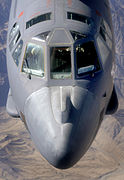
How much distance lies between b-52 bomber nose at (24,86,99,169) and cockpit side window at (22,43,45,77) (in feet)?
2.74

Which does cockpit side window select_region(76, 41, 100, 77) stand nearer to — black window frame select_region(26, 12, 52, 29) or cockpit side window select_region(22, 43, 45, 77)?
cockpit side window select_region(22, 43, 45, 77)

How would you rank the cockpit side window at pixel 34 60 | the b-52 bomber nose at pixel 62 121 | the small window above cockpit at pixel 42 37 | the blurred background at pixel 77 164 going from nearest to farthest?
the b-52 bomber nose at pixel 62 121 → the cockpit side window at pixel 34 60 → the small window above cockpit at pixel 42 37 → the blurred background at pixel 77 164

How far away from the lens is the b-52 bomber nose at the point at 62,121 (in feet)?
27.6

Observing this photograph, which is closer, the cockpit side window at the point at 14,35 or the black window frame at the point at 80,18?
the black window frame at the point at 80,18

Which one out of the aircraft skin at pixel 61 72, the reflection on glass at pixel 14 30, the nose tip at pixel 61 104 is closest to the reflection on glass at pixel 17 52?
the aircraft skin at pixel 61 72

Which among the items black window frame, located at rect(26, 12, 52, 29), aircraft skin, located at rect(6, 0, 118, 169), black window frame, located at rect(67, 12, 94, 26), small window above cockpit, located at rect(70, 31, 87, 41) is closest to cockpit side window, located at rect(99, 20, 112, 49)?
aircraft skin, located at rect(6, 0, 118, 169)

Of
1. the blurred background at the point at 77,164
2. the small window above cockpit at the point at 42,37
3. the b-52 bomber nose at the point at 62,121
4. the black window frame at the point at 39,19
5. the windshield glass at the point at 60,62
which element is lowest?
the blurred background at the point at 77,164

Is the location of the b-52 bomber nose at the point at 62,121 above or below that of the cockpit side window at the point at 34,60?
below

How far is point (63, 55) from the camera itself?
977 centimetres

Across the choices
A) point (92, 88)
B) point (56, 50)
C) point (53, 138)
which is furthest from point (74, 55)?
point (53, 138)

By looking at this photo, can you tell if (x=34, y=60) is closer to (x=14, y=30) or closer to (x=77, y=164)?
(x=14, y=30)

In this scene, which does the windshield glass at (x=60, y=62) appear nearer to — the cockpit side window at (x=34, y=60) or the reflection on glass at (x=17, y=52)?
the cockpit side window at (x=34, y=60)

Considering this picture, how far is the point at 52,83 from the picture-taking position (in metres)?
9.48

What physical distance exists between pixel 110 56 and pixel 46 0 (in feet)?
11.2
